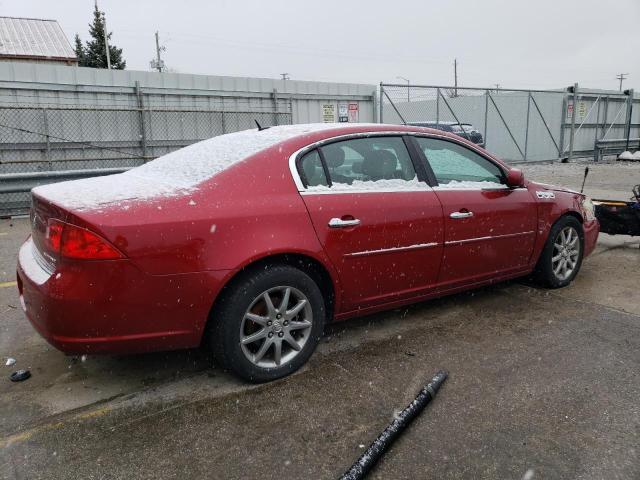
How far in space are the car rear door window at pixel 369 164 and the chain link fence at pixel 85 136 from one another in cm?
730

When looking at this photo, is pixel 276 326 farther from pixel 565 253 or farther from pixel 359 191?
pixel 565 253

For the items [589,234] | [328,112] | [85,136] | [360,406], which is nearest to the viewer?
[360,406]

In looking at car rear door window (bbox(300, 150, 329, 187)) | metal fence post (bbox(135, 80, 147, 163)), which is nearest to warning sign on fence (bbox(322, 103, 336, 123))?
metal fence post (bbox(135, 80, 147, 163))

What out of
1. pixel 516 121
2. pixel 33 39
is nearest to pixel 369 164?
pixel 516 121

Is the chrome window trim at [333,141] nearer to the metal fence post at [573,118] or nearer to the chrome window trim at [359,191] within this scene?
the chrome window trim at [359,191]

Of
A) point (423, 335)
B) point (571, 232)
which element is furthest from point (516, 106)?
point (423, 335)

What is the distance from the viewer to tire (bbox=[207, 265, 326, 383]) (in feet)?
8.84

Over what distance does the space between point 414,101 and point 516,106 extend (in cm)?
592

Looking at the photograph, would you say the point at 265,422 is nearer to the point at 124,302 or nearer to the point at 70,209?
the point at 124,302

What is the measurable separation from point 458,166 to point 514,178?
48cm

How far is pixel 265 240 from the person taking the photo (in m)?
2.74

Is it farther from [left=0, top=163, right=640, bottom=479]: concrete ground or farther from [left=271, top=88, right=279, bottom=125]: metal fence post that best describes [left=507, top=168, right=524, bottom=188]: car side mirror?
[left=271, top=88, right=279, bottom=125]: metal fence post

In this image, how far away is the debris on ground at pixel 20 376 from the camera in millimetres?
2976

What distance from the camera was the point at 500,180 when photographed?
4043mm
